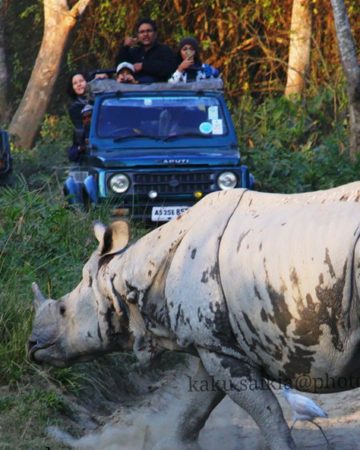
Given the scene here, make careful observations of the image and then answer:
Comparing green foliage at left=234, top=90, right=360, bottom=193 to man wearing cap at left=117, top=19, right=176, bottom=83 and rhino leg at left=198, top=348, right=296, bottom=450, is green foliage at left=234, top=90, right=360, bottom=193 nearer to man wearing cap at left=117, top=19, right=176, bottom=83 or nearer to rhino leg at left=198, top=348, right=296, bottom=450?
man wearing cap at left=117, top=19, right=176, bottom=83

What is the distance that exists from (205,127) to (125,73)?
128cm

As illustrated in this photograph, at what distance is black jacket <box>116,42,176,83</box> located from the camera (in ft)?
44.9

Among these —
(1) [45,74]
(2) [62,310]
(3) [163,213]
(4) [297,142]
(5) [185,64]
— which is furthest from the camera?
(1) [45,74]

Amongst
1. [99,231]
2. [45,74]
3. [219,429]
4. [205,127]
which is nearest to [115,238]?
[99,231]

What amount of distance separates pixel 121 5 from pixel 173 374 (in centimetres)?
1430

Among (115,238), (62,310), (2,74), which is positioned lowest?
(2,74)

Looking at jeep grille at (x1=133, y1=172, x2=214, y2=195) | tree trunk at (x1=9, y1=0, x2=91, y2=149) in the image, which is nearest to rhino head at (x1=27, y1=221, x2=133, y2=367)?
jeep grille at (x1=133, y1=172, x2=214, y2=195)

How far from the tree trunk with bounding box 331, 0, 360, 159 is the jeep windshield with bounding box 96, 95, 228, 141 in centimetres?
274

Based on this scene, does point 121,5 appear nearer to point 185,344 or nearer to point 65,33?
point 65,33

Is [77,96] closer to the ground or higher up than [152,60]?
closer to the ground

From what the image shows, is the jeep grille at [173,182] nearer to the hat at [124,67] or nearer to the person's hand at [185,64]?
the hat at [124,67]

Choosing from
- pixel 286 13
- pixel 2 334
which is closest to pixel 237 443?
pixel 2 334

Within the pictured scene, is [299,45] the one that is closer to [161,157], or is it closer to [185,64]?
[185,64]

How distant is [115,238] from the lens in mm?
6309
